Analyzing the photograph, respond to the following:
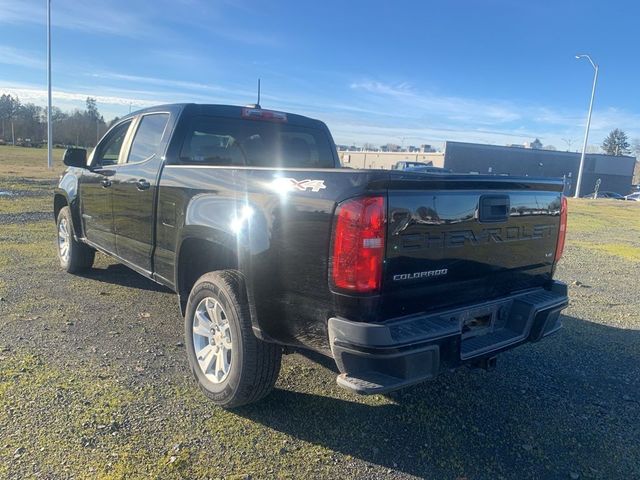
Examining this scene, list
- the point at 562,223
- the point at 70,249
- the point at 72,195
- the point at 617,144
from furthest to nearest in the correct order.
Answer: the point at 617,144 < the point at 70,249 < the point at 72,195 < the point at 562,223

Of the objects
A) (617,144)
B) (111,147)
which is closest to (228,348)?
(111,147)

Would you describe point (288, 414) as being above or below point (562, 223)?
below

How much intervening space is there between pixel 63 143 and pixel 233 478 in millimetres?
76705

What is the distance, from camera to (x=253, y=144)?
14.8 ft

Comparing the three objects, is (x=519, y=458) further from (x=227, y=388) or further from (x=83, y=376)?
(x=83, y=376)

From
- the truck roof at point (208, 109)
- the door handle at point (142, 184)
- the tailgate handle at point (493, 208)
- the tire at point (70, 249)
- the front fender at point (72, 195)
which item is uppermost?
the truck roof at point (208, 109)

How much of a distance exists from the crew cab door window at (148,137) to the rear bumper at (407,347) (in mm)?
2608

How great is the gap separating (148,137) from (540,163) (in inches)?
2682

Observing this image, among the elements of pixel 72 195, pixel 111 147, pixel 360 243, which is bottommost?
pixel 72 195

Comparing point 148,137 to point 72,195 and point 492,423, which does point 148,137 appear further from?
point 492,423

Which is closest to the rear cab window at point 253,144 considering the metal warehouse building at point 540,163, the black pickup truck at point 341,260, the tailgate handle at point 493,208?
the black pickup truck at point 341,260

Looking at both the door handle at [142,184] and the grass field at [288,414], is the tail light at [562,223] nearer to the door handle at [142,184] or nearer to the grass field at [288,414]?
the grass field at [288,414]

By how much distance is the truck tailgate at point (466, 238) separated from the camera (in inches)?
98.7

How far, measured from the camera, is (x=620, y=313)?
5805 mm
